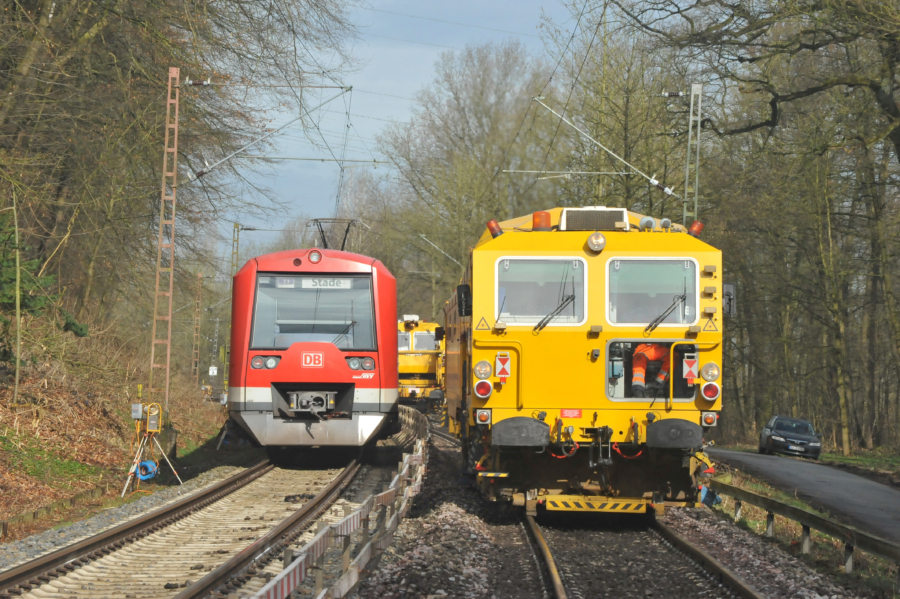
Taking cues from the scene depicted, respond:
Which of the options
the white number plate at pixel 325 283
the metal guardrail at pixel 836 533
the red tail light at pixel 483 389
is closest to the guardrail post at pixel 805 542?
the metal guardrail at pixel 836 533

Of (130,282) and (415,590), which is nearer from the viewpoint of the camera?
(415,590)

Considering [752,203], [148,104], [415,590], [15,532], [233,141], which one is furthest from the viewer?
[752,203]

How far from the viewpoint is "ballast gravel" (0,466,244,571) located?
7879mm

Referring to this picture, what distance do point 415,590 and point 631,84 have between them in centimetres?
2535

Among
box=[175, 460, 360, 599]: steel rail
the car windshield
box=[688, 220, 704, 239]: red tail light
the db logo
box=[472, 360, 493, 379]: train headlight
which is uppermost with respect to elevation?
box=[688, 220, 704, 239]: red tail light

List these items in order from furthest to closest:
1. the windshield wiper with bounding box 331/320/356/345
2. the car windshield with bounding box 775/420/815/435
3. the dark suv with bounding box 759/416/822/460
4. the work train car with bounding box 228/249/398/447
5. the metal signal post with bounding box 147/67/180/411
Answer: the car windshield with bounding box 775/420/815/435 → the dark suv with bounding box 759/416/822/460 → the metal signal post with bounding box 147/67/180/411 → the windshield wiper with bounding box 331/320/356/345 → the work train car with bounding box 228/249/398/447

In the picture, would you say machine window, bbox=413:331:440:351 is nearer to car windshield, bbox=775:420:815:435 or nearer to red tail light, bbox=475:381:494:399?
car windshield, bbox=775:420:815:435

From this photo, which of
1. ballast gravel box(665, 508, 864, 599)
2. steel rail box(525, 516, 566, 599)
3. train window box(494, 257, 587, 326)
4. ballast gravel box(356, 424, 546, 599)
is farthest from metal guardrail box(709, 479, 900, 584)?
train window box(494, 257, 587, 326)

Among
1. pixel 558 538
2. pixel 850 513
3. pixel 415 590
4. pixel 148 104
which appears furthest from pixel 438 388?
pixel 415 590

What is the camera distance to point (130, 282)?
930 inches

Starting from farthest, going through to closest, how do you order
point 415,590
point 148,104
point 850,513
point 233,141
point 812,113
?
point 812,113 → point 233,141 → point 148,104 → point 850,513 → point 415,590

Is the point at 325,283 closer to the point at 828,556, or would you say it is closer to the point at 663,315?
the point at 663,315

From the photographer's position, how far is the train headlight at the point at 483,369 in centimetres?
951

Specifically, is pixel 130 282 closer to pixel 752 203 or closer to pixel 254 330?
pixel 254 330
